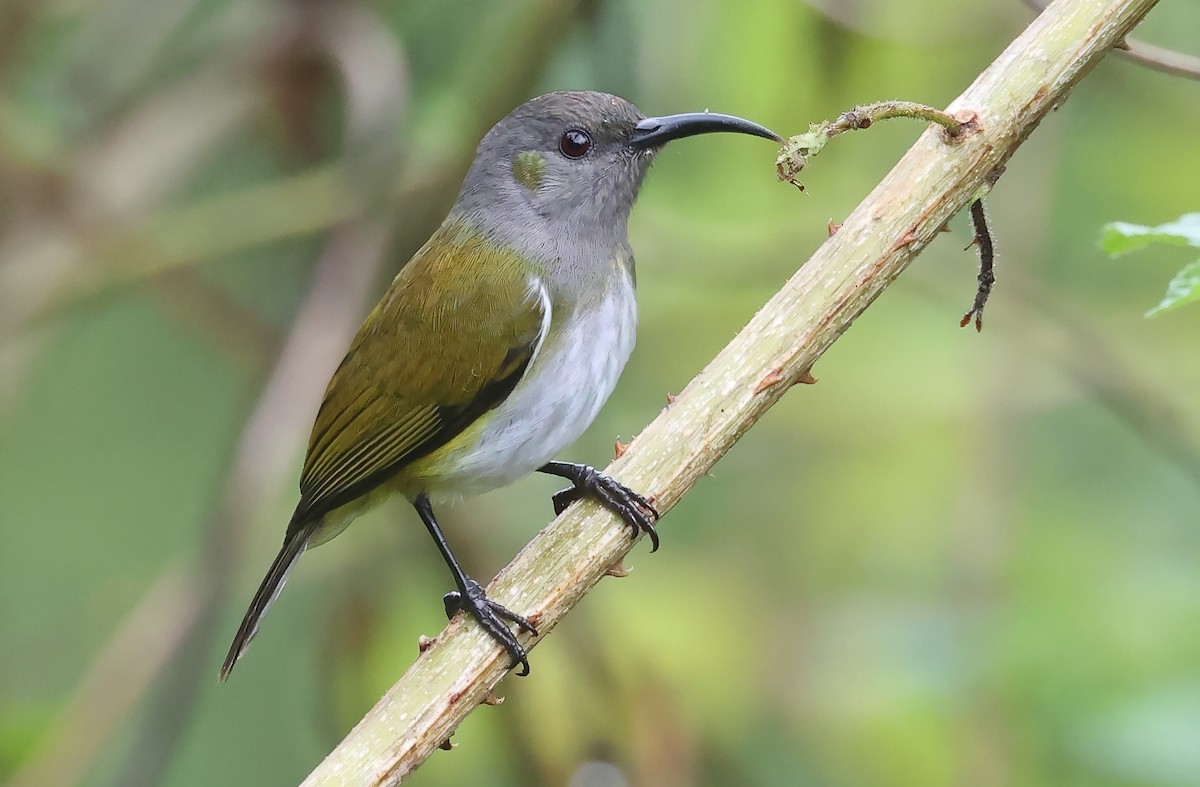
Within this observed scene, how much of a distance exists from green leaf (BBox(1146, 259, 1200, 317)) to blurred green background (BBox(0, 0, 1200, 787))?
3.78 ft

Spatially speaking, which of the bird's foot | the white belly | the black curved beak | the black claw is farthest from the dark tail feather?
the black curved beak

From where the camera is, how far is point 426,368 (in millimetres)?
3096

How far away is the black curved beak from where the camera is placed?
277 centimetres

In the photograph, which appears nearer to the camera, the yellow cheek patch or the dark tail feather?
the dark tail feather

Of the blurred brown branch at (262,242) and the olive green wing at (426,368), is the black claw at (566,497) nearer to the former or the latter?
the olive green wing at (426,368)

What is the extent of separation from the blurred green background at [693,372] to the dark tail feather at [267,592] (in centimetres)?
23

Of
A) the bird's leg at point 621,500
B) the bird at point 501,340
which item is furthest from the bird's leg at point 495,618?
the bird at point 501,340

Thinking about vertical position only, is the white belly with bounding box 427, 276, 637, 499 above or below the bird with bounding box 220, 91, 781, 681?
below

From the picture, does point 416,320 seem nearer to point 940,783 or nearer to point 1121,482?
point 940,783

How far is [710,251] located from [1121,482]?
161 centimetres

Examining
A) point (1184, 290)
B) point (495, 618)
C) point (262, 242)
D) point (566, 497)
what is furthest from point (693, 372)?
point (1184, 290)

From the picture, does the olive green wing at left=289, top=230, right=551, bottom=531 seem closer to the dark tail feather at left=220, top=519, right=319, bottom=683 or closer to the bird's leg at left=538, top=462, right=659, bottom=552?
the dark tail feather at left=220, top=519, right=319, bottom=683

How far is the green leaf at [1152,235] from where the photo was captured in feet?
6.30

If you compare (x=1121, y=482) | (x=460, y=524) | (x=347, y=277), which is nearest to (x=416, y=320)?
(x=347, y=277)
